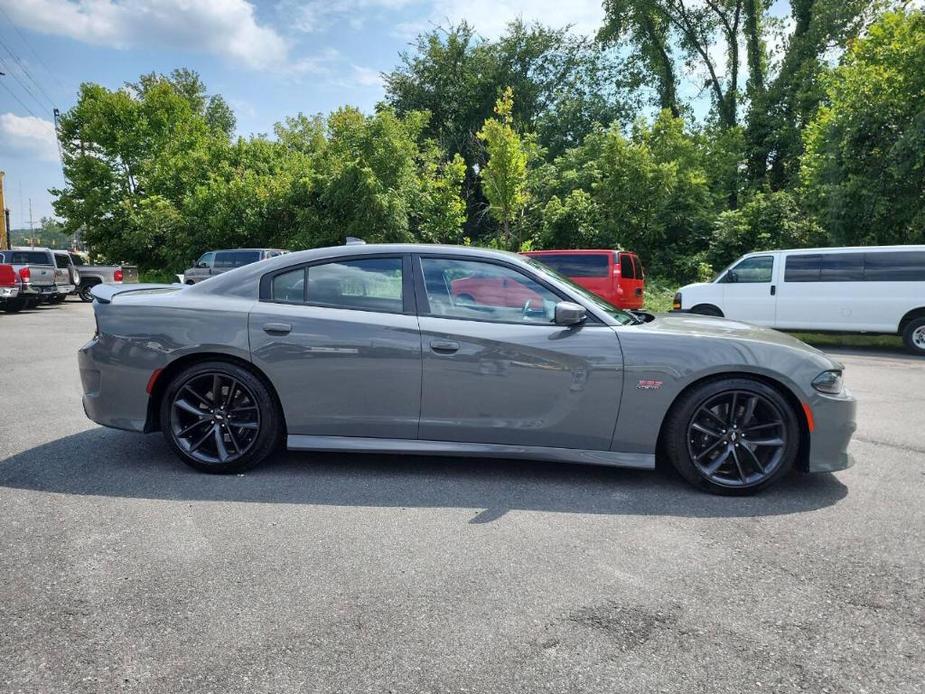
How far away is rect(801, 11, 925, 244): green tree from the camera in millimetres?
14102

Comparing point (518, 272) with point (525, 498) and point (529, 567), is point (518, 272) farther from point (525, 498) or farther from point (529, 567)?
point (529, 567)

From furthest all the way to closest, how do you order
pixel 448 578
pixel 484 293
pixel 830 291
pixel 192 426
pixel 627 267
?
pixel 627 267, pixel 830 291, pixel 192 426, pixel 484 293, pixel 448 578

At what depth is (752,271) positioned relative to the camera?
1275cm

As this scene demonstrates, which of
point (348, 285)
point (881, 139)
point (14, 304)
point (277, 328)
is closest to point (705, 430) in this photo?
point (348, 285)

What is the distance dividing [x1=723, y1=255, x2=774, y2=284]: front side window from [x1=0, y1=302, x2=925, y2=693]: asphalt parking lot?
342 inches

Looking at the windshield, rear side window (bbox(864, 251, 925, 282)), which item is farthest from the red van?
the windshield

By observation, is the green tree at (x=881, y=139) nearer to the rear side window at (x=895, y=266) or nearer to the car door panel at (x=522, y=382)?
the rear side window at (x=895, y=266)

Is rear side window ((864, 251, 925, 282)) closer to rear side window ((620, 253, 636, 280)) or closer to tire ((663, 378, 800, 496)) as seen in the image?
rear side window ((620, 253, 636, 280))

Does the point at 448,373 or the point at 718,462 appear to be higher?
the point at 448,373

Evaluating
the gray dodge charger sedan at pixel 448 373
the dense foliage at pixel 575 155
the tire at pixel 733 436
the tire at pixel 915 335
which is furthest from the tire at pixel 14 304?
the tire at pixel 915 335

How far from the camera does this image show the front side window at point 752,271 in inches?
494

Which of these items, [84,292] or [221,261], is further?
[84,292]

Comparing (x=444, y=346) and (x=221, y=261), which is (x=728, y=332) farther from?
(x=221, y=261)

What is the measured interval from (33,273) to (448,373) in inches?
781
